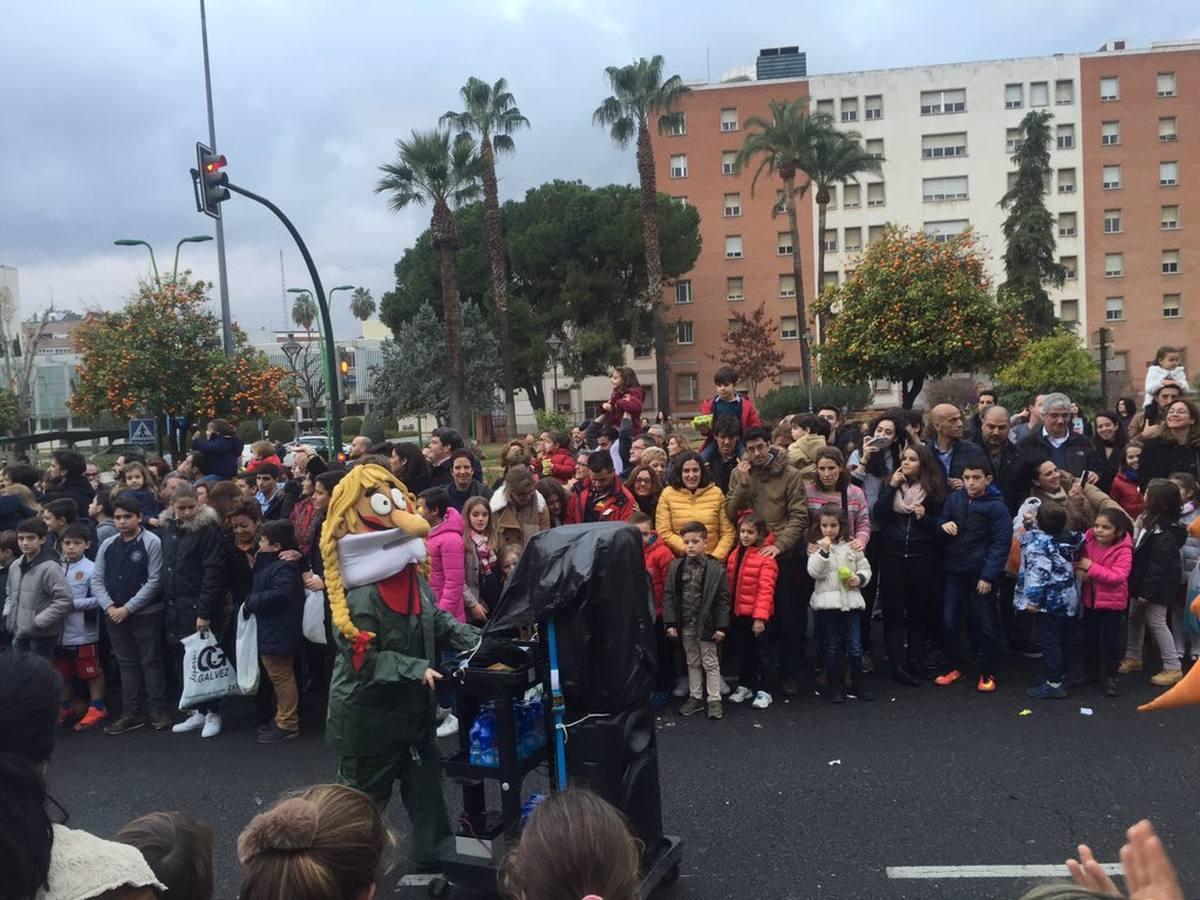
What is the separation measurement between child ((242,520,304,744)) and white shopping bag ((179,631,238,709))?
34 centimetres

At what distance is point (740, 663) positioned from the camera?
7.30m

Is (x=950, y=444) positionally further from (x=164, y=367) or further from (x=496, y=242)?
(x=496, y=242)

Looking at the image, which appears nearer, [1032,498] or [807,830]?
[807,830]

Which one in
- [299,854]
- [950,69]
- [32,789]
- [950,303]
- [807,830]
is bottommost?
[807,830]

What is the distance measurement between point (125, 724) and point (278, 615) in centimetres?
166

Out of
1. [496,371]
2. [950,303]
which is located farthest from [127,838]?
[496,371]

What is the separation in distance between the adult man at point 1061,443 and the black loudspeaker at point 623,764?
5.26 m

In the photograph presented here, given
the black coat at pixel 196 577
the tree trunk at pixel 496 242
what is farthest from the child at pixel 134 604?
the tree trunk at pixel 496 242

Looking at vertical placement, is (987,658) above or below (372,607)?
below

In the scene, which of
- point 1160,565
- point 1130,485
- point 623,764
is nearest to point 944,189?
point 1130,485

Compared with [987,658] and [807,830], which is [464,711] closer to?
[807,830]

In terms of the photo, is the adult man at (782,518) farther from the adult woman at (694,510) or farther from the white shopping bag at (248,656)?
the white shopping bag at (248,656)

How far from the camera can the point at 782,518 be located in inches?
282

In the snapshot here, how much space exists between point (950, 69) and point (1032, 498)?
172ft
